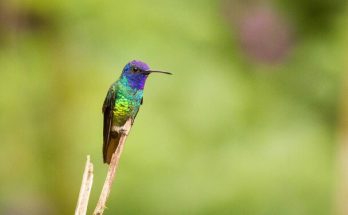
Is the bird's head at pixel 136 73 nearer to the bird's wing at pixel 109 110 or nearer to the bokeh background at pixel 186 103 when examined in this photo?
the bird's wing at pixel 109 110

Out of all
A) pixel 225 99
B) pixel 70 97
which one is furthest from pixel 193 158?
pixel 70 97

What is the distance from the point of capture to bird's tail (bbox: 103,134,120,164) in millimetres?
2086

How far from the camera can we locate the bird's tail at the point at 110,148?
209cm

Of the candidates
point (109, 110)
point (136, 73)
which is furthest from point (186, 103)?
point (136, 73)

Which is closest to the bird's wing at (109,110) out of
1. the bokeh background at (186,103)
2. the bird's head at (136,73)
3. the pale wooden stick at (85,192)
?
the bird's head at (136,73)

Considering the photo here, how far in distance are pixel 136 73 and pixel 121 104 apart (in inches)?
13.4

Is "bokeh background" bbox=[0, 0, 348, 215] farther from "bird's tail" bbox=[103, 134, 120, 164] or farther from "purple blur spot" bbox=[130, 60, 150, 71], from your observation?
"purple blur spot" bbox=[130, 60, 150, 71]

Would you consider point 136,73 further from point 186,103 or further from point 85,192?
point 186,103

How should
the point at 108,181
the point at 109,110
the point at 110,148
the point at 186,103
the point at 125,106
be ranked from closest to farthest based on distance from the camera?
the point at 108,181
the point at 110,148
the point at 125,106
the point at 109,110
the point at 186,103

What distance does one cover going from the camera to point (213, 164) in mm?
6297

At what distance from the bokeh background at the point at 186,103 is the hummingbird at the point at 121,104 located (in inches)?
73.1

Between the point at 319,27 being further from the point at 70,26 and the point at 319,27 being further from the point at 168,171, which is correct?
the point at 70,26

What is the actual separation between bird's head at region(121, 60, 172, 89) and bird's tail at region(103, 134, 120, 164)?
0.50ft

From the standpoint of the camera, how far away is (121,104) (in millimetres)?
2273
